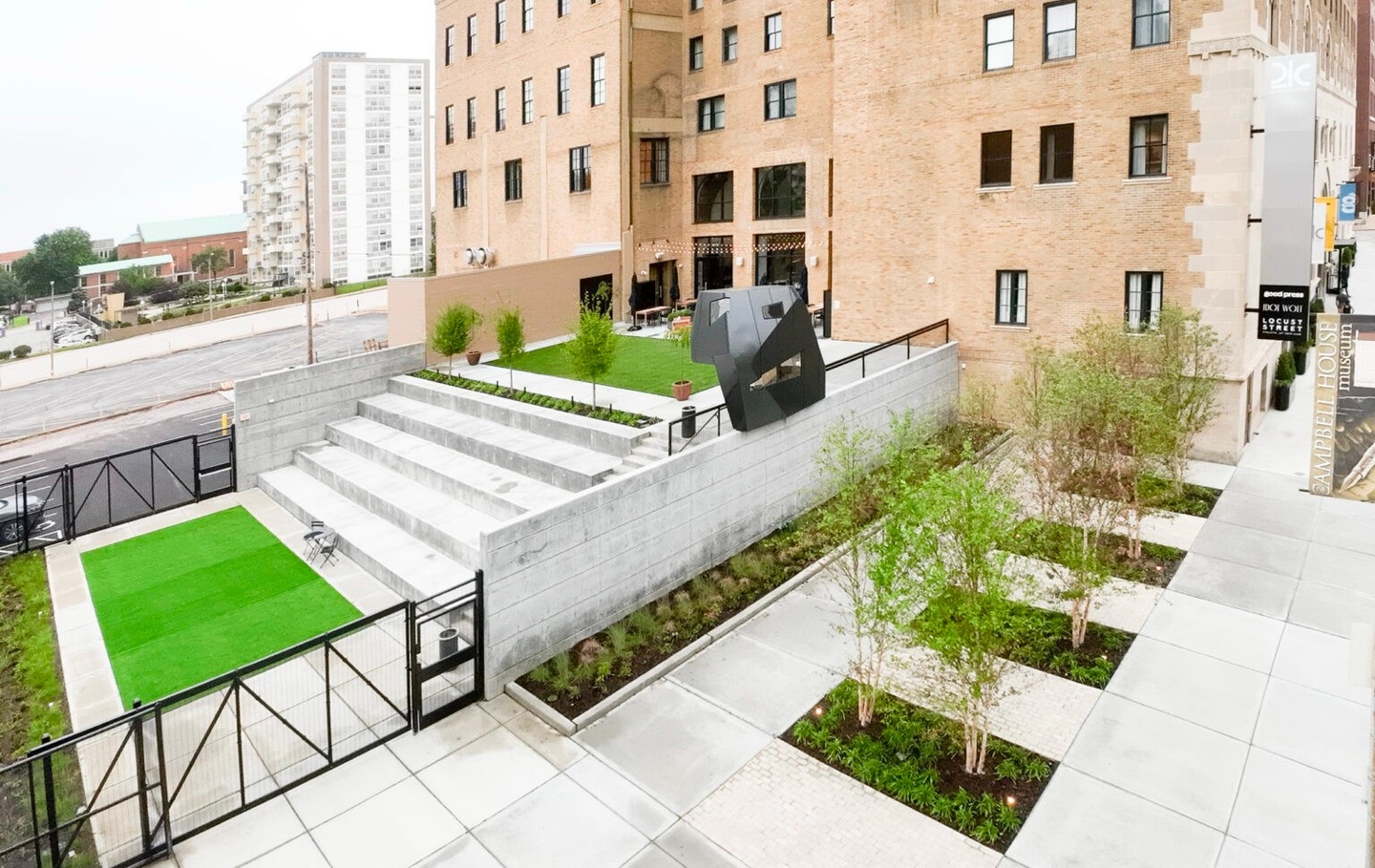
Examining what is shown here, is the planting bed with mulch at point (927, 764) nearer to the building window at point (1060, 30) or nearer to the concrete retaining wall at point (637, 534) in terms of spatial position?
the concrete retaining wall at point (637, 534)

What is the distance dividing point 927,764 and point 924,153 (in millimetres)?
17136

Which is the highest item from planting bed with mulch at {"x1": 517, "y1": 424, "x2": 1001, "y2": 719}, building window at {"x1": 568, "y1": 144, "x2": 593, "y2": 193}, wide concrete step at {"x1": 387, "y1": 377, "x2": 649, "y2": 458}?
building window at {"x1": 568, "y1": 144, "x2": 593, "y2": 193}

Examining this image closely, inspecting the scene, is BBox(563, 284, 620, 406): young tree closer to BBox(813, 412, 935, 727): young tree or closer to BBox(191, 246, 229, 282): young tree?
BBox(813, 412, 935, 727): young tree

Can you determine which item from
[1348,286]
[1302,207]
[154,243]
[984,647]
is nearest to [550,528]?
[984,647]

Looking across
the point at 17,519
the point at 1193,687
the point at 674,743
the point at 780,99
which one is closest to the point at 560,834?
the point at 674,743

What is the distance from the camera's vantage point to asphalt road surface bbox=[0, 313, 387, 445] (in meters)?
36.2

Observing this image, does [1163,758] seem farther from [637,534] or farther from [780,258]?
[780,258]

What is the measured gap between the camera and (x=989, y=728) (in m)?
9.84

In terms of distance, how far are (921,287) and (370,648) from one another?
661 inches

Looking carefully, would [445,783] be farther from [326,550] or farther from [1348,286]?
[1348,286]

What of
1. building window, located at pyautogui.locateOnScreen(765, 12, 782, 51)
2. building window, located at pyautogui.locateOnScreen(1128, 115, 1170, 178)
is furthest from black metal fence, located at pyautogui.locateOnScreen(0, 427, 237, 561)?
building window, located at pyautogui.locateOnScreen(765, 12, 782, 51)

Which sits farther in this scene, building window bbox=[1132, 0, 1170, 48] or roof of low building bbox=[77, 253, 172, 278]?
roof of low building bbox=[77, 253, 172, 278]

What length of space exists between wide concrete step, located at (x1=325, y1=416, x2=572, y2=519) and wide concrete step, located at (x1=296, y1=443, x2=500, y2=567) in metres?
0.17

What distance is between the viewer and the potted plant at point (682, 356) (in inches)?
754
